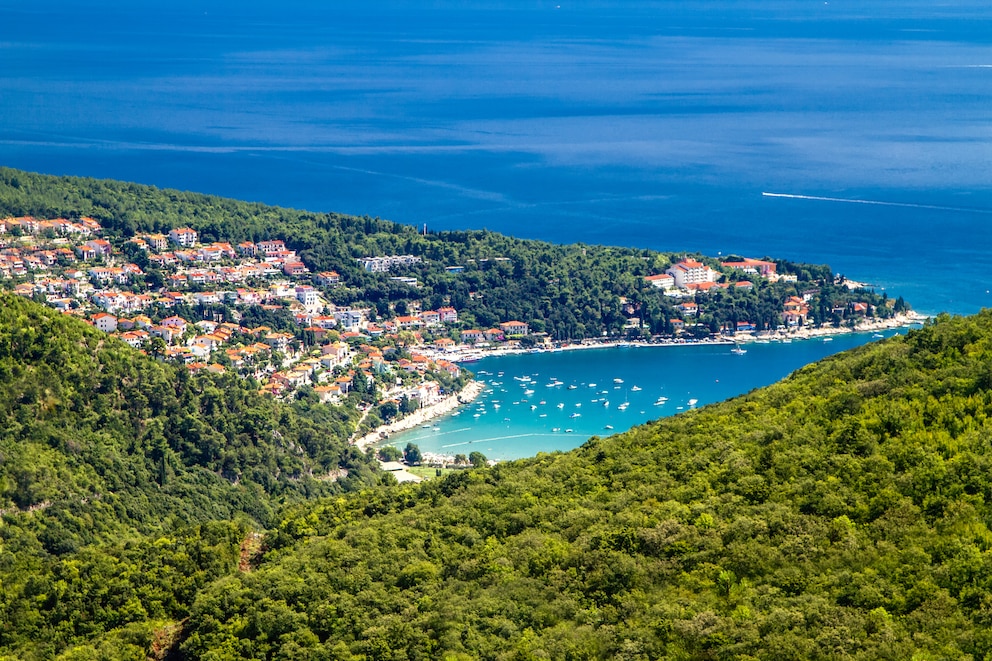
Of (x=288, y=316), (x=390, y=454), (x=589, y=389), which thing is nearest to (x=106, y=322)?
(x=288, y=316)

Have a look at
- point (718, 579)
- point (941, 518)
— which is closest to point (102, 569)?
point (718, 579)

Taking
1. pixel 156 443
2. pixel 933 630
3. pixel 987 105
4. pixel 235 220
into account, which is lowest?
pixel 933 630

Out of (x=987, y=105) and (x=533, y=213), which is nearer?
(x=533, y=213)

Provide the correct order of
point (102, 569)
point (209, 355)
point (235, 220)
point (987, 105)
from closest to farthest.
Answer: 1. point (102, 569)
2. point (209, 355)
3. point (235, 220)
4. point (987, 105)

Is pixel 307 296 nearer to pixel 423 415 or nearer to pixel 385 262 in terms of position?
pixel 385 262

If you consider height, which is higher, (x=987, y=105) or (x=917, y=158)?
(x=987, y=105)

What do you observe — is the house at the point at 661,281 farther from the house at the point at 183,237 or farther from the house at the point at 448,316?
the house at the point at 183,237

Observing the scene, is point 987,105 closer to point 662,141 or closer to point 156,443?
point 662,141
